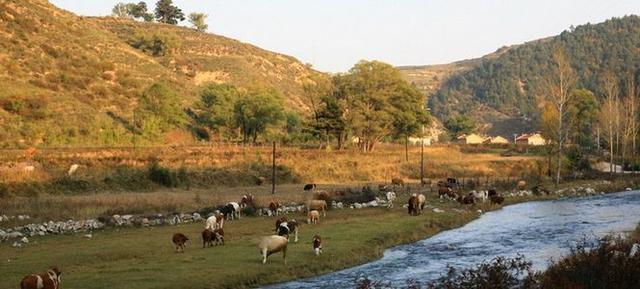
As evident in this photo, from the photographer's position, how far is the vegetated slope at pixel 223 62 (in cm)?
14962

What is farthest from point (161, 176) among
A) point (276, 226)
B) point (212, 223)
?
point (276, 226)

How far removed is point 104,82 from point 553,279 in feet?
337

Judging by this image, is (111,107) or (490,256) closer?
(490,256)

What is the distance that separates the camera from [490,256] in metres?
30.0

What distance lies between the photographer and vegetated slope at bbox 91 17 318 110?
491 feet

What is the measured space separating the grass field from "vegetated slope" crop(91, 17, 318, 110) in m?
100

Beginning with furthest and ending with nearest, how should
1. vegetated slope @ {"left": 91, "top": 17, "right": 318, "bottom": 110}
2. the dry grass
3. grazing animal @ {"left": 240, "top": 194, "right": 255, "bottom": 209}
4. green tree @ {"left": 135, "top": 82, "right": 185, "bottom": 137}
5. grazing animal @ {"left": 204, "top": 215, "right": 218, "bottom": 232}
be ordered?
vegetated slope @ {"left": 91, "top": 17, "right": 318, "bottom": 110} → green tree @ {"left": 135, "top": 82, "right": 185, "bottom": 137} → the dry grass → grazing animal @ {"left": 240, "top": 194, "right": 255, "bottom": 209} → grazing animal @ {"left": 204, "top": 215, "right": 218, "bottom": 232}

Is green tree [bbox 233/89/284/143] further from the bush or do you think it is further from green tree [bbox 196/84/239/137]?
the bush

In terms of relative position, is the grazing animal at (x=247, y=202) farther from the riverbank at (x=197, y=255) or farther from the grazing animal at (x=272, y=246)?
the grazing animal at (x=272, y=246)

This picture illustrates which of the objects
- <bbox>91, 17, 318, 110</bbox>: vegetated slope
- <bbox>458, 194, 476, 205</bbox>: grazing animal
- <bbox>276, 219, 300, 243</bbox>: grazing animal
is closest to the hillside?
<bbox>91, 17, 318, 110</bbox>: vegetated slope

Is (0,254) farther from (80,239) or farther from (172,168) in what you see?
(172,168)

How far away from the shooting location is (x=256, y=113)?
106 m

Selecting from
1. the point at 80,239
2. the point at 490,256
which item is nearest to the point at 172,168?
the point at 80,239

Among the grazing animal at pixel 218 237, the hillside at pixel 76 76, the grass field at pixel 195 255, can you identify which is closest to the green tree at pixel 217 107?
the hillside at pixel 76 76
